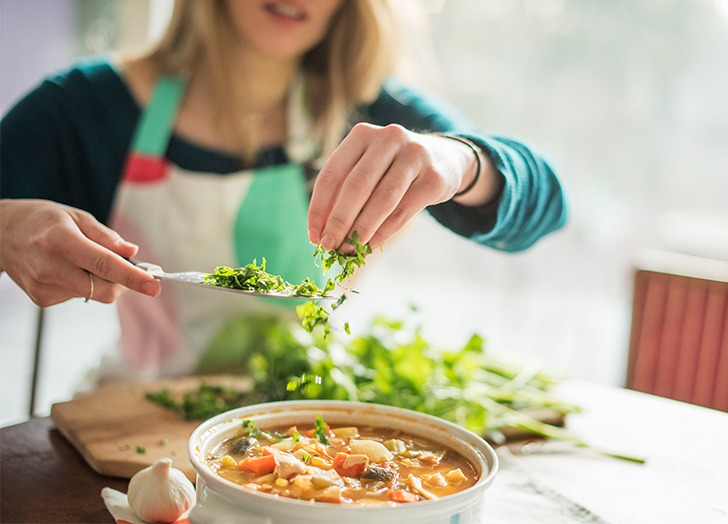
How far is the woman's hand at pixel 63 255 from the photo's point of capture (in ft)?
2.93

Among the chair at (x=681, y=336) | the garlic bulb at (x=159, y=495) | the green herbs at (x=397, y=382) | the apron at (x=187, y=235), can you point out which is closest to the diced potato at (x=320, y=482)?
the garlic bulb at (x=159, y=495)

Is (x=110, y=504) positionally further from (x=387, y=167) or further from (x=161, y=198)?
(x=161, y=198)

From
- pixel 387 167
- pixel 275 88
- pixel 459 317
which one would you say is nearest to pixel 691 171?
pixel 459 317

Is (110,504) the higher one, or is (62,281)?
(62,281)

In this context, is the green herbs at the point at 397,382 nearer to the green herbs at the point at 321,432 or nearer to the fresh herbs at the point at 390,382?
the fresh herbs at the point at 390,382

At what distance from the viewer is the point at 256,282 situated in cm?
93

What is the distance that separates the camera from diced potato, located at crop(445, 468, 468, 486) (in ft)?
2.78

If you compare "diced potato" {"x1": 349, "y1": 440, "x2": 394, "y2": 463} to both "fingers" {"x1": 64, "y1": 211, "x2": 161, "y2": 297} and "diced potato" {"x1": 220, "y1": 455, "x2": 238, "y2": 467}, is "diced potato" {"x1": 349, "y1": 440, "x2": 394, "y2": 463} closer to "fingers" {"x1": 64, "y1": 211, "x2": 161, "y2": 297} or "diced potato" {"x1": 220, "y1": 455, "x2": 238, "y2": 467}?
"diced potato" {"x1": 220, "y1": 455, "x2": 238, "y2": 467}

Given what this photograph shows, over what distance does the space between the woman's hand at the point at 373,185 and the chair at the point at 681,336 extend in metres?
2.18

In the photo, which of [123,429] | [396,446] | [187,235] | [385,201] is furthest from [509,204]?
[187,235]

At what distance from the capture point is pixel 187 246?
187 centimetres

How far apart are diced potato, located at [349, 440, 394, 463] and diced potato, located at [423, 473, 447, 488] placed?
0.24 ft

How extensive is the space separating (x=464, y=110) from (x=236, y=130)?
2901 millimetres

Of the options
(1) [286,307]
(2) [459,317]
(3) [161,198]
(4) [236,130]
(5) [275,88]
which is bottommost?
(2) [459,317]
